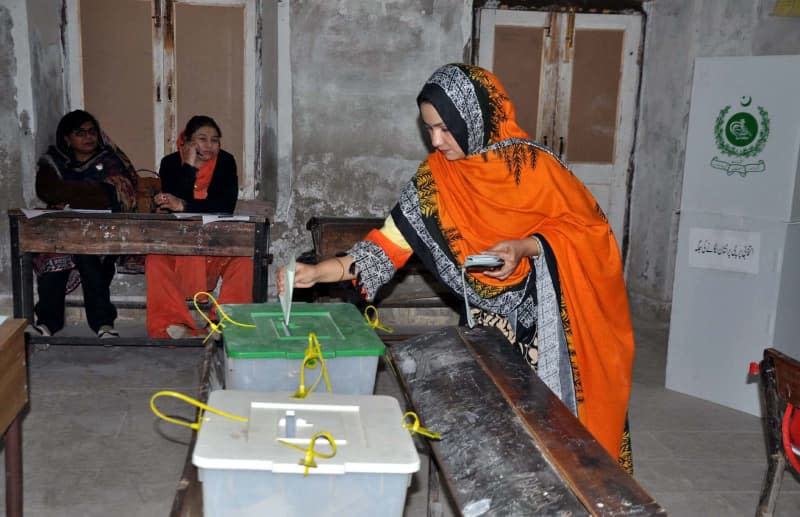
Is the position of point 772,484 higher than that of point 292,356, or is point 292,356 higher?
point 292,356

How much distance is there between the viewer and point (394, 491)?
1.23m

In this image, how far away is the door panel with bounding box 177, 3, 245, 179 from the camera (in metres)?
5.30

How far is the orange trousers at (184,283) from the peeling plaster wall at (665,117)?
288 centimetres

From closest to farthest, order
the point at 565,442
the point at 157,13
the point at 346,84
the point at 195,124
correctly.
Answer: the point at 565,442, the point at 195,124, the point at 346,84, the point at 157,13

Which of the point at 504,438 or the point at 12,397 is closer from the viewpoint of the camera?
Answer: the point at 504,438

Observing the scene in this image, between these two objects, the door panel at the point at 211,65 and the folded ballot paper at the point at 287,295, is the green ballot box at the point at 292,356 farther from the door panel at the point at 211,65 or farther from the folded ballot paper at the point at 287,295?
the door panel at the point at 211,65

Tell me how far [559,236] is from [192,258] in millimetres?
3075

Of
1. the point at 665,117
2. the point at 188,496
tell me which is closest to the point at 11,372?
the point at 188,496

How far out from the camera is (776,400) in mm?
2004

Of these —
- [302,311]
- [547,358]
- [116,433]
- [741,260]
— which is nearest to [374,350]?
[302,311]

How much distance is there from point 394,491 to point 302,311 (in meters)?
0.78

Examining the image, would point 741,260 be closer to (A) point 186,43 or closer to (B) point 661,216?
(B) point 661,216

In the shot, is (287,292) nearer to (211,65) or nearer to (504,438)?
(504,438)

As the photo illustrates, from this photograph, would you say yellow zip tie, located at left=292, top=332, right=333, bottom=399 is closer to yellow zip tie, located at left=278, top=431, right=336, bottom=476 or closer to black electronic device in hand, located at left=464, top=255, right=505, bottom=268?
yellow zip tie, located at left=278, top=431, right=336, bottom=476
